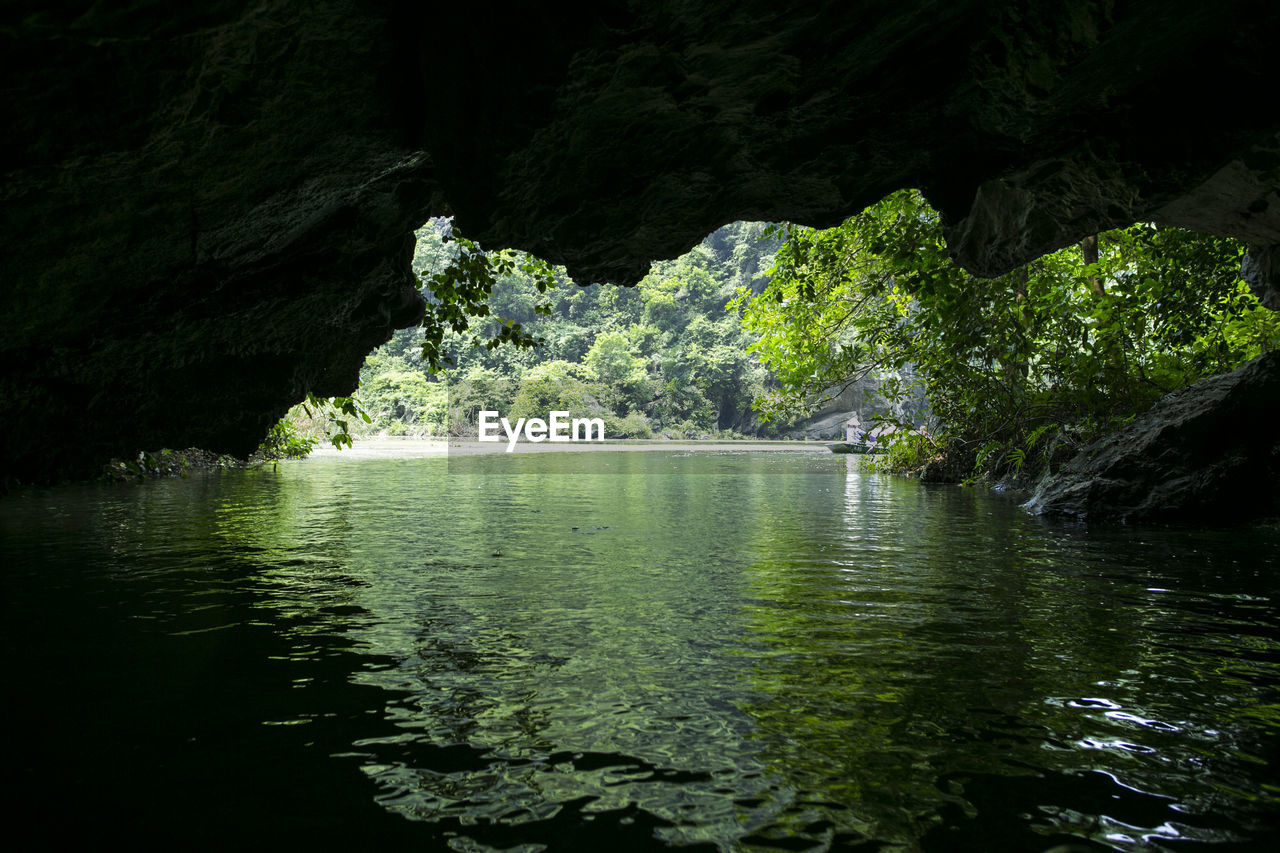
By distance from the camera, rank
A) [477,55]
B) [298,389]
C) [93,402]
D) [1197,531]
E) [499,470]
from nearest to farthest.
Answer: [477,55], [93,402], [298,389], [1197,531], [499,470]

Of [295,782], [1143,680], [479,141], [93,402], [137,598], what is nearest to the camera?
[295,782]

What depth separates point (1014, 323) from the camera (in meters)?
11.6

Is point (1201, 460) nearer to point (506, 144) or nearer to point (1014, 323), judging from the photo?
point (1014, 323)

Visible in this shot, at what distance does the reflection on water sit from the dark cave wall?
1903 mm

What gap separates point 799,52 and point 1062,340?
9.51 m

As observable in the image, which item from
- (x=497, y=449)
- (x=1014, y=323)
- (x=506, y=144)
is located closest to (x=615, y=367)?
(x=497, y=449)

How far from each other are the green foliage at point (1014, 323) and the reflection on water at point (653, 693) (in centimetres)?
446

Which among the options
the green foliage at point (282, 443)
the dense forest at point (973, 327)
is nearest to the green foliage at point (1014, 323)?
the dense forest at point (973, 327)

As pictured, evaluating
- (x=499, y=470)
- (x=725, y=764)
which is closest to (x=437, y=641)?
(x=725, y=764)

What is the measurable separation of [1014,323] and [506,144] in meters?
9.19

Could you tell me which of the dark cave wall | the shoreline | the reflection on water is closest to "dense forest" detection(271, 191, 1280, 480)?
the dark cave wall

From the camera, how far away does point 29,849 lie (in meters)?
2.18

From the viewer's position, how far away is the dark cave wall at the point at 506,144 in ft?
11.8

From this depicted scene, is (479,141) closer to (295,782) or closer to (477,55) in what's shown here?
(477,55)
